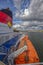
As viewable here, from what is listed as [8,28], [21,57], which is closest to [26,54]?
[21,57]

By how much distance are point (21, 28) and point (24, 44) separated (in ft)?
0.82

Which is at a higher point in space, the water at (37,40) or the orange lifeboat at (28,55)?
the water at (37,40)

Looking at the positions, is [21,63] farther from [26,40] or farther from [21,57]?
[26,40]

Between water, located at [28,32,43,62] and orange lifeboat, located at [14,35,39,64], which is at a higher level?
water, located at [28,32,43,62]

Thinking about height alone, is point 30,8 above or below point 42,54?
above

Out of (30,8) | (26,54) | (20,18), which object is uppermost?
(30,8)

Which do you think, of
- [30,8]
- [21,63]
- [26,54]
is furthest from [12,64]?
[30,8]

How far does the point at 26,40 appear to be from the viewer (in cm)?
156

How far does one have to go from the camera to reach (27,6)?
5.30 feet

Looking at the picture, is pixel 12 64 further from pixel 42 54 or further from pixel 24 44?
pixel 42 54

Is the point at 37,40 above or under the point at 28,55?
above

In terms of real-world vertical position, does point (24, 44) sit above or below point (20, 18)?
below

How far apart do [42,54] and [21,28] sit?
0.50m

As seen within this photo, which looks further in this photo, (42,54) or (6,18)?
(6,18)
